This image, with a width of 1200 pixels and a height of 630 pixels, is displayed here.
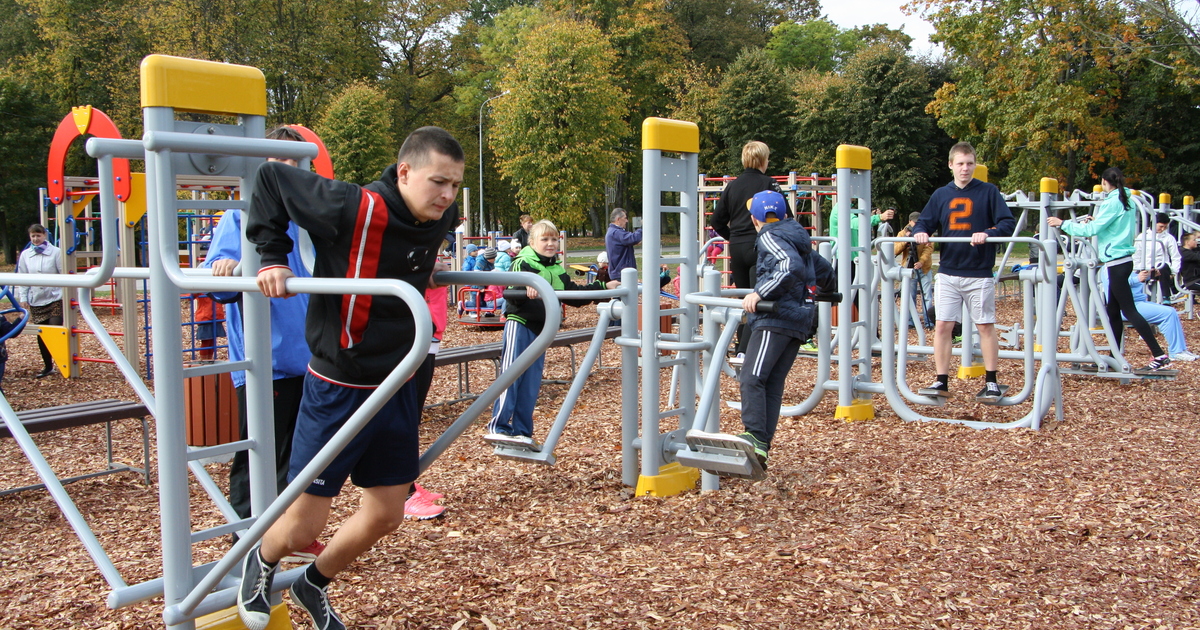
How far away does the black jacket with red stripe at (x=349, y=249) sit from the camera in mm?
2211

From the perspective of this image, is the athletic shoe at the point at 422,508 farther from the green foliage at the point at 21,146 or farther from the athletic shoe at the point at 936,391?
the green foliage at the point at 21,146

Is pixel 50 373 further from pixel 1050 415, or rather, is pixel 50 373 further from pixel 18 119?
pixel 18 119

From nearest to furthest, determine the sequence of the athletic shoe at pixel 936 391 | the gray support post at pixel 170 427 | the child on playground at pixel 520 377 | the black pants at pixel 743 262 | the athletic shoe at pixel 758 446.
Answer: the gray support post at pixel 170 427 < the athletic shoe at pixel 758 446 < the child on playground at pixel 520 377 < the athletic shoe at pixel 936 391 < the black pants at pixel 743 262

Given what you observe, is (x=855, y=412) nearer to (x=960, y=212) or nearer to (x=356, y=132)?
(x=960, y=212)

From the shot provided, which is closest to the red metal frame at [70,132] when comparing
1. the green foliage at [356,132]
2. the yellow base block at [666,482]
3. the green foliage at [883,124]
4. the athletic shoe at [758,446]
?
the yellow base block at [666,482]

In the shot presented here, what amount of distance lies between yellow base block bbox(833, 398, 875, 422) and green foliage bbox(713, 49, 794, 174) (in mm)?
33037

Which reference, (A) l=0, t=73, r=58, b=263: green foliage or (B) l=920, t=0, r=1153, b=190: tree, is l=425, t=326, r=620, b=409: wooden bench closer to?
(B) l=920, t=0, r=1153, b=190: tree

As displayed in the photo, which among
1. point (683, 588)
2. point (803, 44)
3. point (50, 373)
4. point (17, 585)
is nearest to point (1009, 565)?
point (683, 588)

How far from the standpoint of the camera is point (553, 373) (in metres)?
8.61

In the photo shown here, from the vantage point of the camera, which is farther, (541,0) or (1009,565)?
(541,0)

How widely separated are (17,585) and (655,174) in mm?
2874

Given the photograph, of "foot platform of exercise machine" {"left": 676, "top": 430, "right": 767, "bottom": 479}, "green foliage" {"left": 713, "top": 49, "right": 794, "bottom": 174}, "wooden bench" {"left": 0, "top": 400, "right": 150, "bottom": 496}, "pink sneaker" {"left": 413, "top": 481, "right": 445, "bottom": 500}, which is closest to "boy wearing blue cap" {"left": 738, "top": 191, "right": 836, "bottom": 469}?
"foot platform of exercise machine" {"left": 676, "top": 430, "right": 767, "bottom": 479}

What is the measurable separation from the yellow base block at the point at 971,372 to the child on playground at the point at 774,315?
3.67 m

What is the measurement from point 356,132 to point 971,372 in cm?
2659
